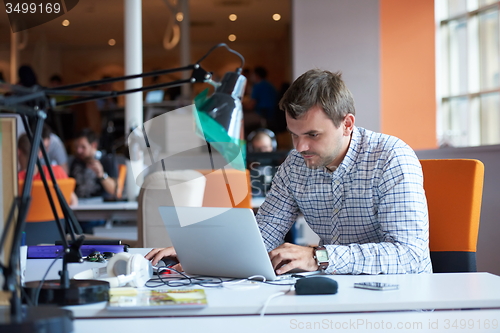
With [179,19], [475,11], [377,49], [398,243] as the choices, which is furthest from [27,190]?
[179,19]

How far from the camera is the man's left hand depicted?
1.34 meters

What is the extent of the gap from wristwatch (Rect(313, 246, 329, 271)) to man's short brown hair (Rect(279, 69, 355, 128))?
46 cm

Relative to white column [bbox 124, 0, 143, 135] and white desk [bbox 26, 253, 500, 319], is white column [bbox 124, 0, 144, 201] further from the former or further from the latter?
white desk [bbox 26, 253, 500, 319]

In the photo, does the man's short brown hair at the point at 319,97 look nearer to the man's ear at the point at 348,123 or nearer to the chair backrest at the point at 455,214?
the man's ear at the point at 348,123

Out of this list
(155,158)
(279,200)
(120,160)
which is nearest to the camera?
(155,158)

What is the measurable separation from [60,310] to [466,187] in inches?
47.9

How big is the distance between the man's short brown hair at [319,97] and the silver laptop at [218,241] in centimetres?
53

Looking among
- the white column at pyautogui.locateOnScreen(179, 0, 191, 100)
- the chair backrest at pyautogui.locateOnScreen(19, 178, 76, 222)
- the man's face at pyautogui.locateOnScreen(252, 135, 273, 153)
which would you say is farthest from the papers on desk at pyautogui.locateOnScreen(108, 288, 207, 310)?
the white column at pyautogui.locateOnScreen(179, 0, 191, 100)

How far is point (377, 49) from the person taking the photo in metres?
5.12

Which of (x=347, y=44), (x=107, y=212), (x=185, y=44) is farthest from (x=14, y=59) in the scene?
(x=107, y=212)

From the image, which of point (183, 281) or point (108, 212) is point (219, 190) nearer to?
point (108, 212)

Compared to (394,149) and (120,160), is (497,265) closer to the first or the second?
(394,149)

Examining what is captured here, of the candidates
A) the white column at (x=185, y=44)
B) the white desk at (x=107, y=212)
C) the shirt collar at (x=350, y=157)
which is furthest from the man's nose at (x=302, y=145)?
the white column at (x=185, y=44)

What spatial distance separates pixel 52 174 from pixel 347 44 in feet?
14.3
